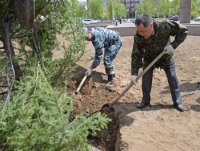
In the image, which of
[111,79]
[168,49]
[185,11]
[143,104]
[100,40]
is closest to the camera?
[168,49]

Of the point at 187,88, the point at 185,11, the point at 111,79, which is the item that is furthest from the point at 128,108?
the point at 185,11

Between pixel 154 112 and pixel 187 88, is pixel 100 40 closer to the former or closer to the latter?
pixel 187 88

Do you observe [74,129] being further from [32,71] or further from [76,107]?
[76,107]

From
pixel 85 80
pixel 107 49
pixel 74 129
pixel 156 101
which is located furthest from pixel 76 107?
pixel 74 129

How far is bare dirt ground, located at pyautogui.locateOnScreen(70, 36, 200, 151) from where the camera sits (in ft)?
16.0

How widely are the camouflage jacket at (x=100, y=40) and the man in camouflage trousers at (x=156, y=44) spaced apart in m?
1.74

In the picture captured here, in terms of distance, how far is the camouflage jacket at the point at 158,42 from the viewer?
218 inches

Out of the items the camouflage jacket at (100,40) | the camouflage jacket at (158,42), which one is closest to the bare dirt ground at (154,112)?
the camouflage jacket at (100,40)

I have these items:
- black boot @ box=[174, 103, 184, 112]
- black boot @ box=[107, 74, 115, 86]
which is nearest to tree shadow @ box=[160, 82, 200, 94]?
black boot @ box=[174, 103, 184, 112]

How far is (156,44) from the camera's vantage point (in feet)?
18.4

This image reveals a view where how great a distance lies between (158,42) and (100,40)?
2.39m

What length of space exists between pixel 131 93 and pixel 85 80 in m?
1.09

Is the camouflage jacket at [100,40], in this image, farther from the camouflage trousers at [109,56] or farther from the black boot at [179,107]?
the black boot at [179,107]

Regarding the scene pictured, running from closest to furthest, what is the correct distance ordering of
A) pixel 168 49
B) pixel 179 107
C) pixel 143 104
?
pixel 168 49 < pixel 179 107 < pixel 143 104
